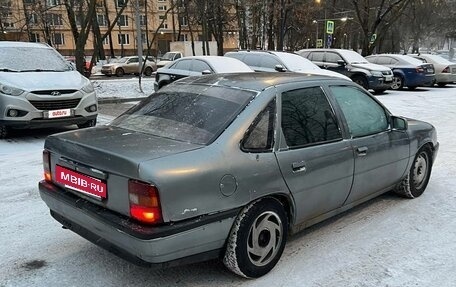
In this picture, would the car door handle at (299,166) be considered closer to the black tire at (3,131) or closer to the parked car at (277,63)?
the black tire at (3,131)

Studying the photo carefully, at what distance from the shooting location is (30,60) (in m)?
8.56

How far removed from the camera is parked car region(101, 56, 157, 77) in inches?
1280

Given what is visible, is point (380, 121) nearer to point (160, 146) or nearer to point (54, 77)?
point (160, 146)

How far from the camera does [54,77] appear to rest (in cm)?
807

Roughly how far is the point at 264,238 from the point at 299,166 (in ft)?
2.00

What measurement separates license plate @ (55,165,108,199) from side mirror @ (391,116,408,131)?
301 centimetres

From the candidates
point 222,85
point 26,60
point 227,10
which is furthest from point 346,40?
point 222,85

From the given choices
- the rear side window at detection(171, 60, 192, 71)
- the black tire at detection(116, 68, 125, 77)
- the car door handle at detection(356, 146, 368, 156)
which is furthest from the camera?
the black tire at detection(116, 68, 125, 77)

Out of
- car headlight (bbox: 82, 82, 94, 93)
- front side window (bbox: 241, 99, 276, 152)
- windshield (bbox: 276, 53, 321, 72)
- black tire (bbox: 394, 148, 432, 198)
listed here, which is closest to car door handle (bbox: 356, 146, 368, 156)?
front side window (bbox: 241, 99, 276, 152)

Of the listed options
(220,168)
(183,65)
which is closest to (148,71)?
(183,65)

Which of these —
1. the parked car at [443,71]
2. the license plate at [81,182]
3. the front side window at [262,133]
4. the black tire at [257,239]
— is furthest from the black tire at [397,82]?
the license plate at [81,182]

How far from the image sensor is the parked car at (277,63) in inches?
528

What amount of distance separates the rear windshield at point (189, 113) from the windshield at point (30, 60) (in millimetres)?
5298

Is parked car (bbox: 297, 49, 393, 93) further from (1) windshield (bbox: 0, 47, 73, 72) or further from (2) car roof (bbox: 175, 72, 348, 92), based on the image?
(2) car roof (bbox: 175, 72, 348, 92)
